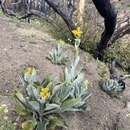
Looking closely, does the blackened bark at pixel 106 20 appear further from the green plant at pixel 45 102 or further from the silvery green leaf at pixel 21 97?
the silvery green leaf at pixel 21 97

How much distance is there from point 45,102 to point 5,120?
636 millimetres

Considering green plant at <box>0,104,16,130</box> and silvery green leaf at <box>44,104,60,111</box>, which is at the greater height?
silvery green leaf at <box>44,104,60,111</box>

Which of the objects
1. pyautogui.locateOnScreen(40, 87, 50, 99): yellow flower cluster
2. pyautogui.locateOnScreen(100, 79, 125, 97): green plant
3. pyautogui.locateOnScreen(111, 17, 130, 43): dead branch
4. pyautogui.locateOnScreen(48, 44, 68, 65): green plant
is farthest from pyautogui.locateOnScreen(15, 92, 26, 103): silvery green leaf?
pyautogui.locateOnScreen(111, 17, 130, 43): dead branch

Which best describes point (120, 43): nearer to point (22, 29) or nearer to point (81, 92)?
point (22, 29)

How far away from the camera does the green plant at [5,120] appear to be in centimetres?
545

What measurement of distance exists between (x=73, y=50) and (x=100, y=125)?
235cm

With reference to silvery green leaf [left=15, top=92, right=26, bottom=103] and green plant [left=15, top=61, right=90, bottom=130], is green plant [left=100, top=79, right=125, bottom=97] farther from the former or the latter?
silvery green leaf [left=15, top=92, right=26, bottom=103]

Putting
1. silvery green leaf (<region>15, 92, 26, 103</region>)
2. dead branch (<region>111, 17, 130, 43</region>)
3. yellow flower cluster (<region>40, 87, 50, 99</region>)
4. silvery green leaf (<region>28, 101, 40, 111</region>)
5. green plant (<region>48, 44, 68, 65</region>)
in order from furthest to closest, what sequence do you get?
dead branch (<region>111, 17, 130, 43</region>)
green plant (<region>48, 44, 68, 65</region>)
silvery green leaf (<region>15, 92, 26, 103</region>)
silvery green leaf (<region>28, 101, 40, 111</region>)
yellow flower cluster (<region>40, 87, 50, 99</region>)

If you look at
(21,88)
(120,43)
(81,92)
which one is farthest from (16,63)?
(120,43)

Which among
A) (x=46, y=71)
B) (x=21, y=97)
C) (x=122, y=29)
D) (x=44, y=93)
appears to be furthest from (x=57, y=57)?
(x=122, y=29)

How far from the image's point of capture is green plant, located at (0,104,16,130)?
5.45 meters

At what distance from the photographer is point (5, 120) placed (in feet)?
18.2

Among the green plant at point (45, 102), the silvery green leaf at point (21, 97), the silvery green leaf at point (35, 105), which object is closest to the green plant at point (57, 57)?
the green plant at point (45, 102)

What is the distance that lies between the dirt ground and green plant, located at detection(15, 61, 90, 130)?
0.39 meters
